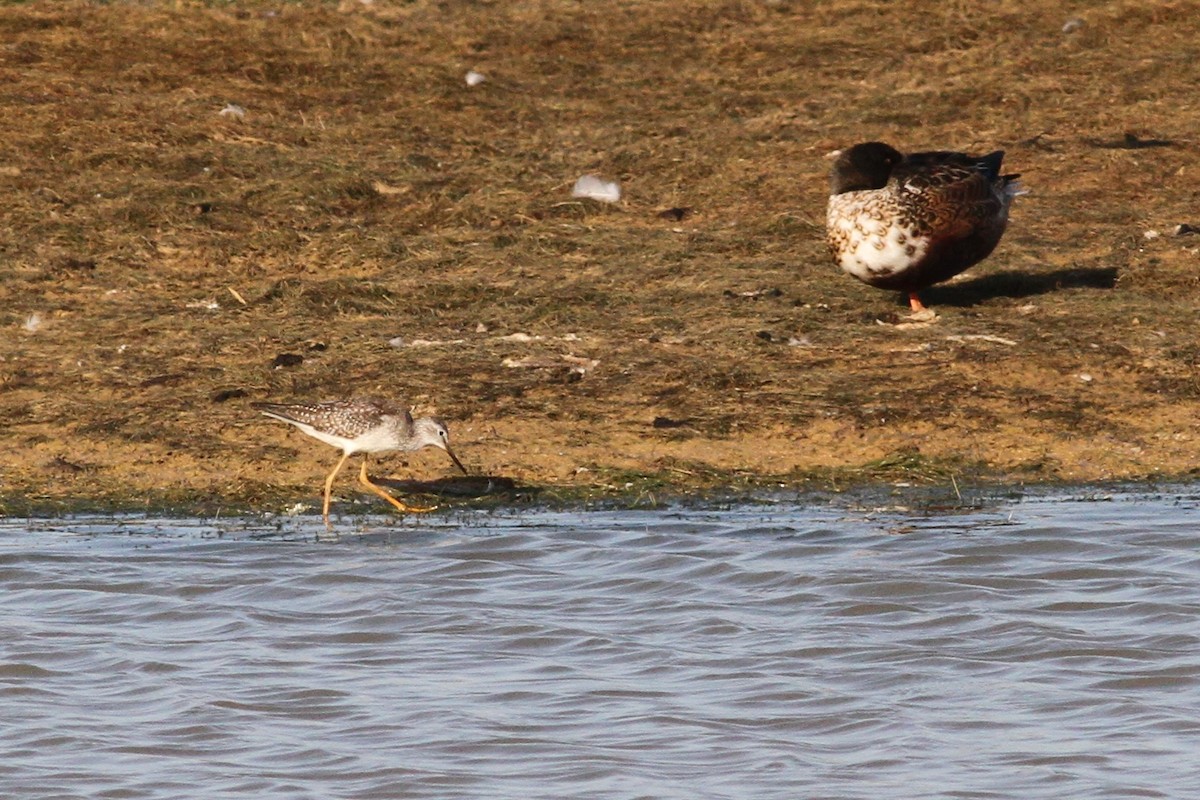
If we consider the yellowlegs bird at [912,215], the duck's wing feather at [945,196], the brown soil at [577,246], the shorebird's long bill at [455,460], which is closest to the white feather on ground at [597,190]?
the brown soil at [577,246]

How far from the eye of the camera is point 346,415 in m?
9.65

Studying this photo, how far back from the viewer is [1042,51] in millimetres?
16688

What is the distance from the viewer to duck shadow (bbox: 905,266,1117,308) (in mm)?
12242

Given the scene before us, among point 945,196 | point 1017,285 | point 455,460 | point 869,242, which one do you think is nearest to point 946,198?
point 945,196

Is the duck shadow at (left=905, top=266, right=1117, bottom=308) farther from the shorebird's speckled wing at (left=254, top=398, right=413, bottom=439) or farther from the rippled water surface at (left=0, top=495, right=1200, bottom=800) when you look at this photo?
the shorebird's speckled wing at (left=254, top=398, right=413, bottom=439)

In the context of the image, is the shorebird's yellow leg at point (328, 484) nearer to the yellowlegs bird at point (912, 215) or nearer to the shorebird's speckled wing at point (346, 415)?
the shorebird's speckled wing at point (346, 415)

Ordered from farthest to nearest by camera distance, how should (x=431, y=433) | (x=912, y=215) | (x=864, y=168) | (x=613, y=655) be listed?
(x=864, y=168), (x=912, y=215), (x=431, y=433), (x=613, y=655)

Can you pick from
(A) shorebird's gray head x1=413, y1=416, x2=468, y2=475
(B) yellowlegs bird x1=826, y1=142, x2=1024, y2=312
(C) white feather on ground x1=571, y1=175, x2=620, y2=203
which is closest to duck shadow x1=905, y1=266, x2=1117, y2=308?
(B) yellowlegs bird x1=826, y1=142, x2=1024, y2=312

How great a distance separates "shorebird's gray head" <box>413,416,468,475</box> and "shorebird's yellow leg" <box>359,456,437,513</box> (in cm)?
36

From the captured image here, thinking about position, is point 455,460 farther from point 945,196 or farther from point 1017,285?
point 1017,285

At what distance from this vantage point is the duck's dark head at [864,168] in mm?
11688

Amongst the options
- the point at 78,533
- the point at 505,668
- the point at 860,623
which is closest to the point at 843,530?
the point at 860,623

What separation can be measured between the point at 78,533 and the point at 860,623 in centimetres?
366

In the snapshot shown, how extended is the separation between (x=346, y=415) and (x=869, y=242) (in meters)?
3.45
